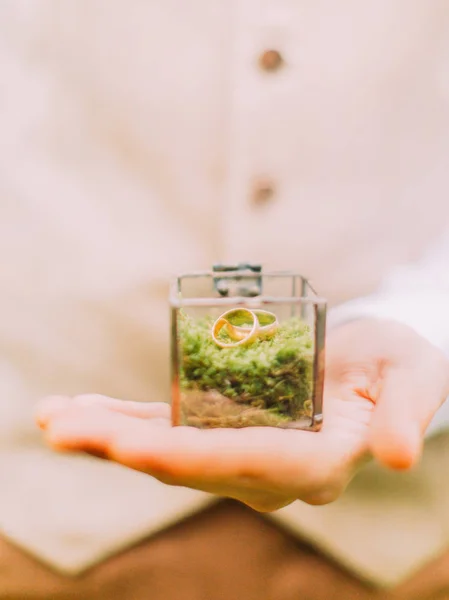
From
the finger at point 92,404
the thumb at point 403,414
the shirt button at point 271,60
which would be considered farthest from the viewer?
the shirt button at point 271,60

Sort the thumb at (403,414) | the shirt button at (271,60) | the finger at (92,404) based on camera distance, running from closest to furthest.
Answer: the thumb at (403,414) < the finger at (92,404) < the shirt button at (271,60)

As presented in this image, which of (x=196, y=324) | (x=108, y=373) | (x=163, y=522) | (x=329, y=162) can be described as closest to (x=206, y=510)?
(x=163, y=522)

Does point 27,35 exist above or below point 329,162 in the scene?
above

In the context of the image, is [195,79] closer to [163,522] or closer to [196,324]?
[196,324]

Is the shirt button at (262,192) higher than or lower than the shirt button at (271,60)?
lower

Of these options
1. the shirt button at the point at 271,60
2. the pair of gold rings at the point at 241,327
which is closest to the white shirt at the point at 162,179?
the shirt button at the point at 271,60

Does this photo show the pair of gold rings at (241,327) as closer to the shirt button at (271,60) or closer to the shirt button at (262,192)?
the shirt button at (262,192)

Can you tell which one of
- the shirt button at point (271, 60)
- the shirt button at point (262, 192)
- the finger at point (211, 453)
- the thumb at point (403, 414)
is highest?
the shirt button at point (271, 60)
